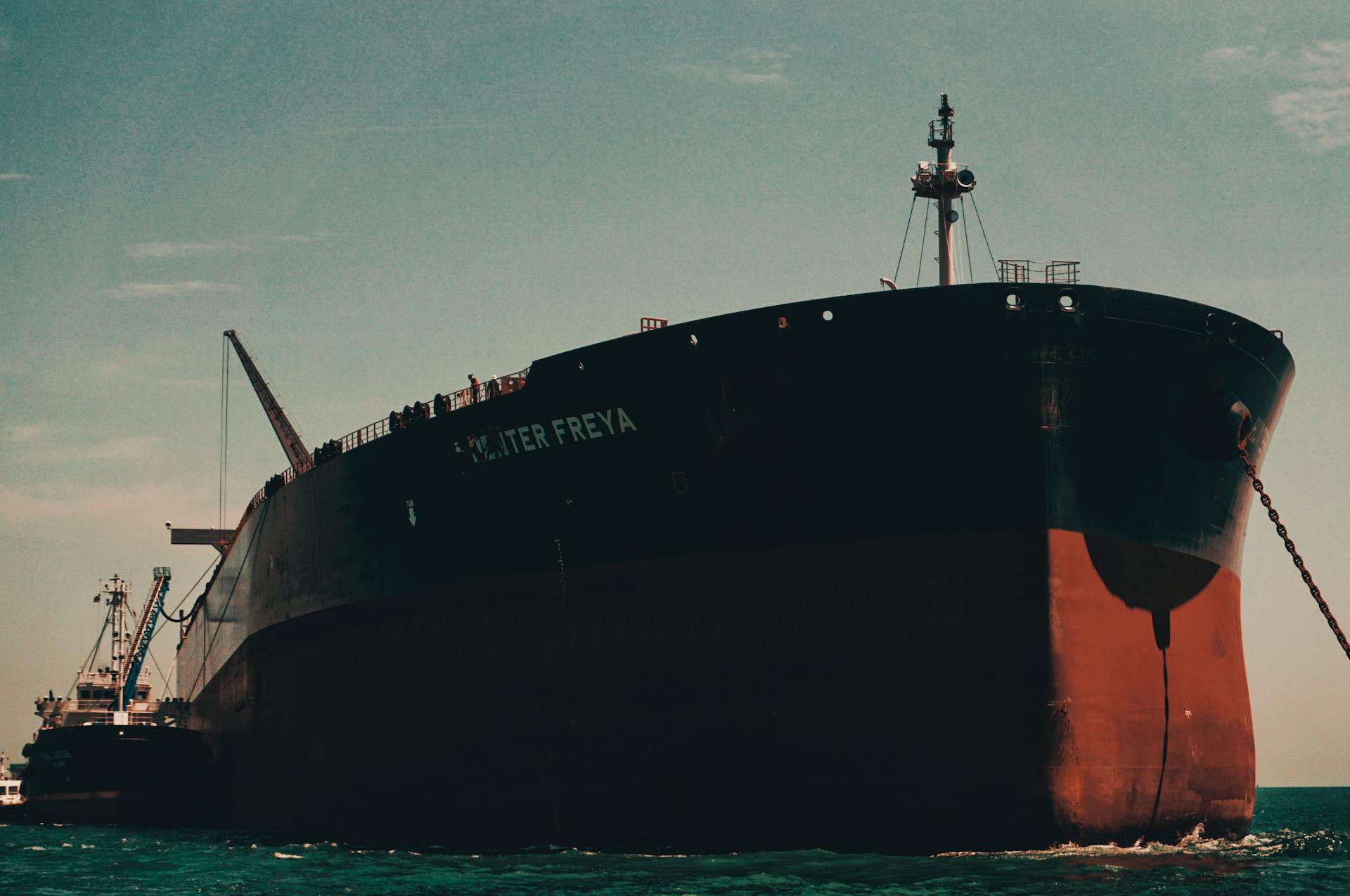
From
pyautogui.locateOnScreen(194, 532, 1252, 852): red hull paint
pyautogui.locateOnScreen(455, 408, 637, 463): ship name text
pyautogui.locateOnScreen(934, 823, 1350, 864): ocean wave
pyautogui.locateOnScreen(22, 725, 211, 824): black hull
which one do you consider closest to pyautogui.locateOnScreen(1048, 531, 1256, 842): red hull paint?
pyautogui.locateOnScreen(194, 532, 1252, 852): red hull paint

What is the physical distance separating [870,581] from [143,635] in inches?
1317

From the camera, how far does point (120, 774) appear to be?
113 ft

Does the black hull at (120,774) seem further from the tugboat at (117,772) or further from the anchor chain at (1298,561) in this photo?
the anchor chain at (1298,561)

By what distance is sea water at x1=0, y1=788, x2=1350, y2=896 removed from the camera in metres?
15.5

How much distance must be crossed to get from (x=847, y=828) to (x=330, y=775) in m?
10.8

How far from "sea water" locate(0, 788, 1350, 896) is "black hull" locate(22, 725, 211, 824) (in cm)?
1075

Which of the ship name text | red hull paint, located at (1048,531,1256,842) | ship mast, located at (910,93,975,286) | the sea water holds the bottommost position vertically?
the sea water

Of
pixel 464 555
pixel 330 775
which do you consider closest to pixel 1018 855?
pixel 464 555

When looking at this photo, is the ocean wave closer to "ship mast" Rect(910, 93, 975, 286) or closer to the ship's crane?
"ship mast" Rect(910, 93, 975, 286)

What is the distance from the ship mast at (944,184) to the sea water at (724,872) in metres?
9.41

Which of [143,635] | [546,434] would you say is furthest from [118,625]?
[546,434]

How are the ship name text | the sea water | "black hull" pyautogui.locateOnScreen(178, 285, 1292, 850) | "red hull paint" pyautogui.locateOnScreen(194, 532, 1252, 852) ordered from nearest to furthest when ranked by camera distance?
the sea water, "red hull paint" pyautogui.locateOnScreen(194, 532, 1252, 852), "black hull" pyautogui.locateOnScreen(178, 285, 1292, 850), the ship name text

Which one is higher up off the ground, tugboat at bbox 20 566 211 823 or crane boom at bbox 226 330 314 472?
crane boom at bbox 226 330 314 472

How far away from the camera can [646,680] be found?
1889 centimetres
